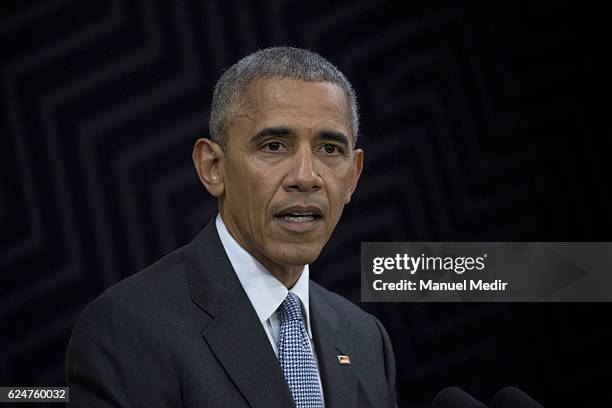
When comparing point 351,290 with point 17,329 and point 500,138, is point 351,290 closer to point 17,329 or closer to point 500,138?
point 500,138

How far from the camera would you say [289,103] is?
4.53ft

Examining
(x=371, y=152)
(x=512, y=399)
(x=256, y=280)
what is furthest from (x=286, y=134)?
(x=371, y=152)

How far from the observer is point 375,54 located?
2.55m

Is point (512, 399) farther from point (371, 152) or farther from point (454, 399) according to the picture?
point (371, 152)

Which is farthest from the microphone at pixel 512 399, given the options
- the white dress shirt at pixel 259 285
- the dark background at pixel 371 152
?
the dark background at pixel 371 152

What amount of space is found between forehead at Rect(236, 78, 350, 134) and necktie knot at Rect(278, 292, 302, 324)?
1.18 feet

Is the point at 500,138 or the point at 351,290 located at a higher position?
the point at 500,138

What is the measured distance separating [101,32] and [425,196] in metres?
1.21

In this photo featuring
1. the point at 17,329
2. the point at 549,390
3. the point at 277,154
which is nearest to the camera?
the point at 277,154

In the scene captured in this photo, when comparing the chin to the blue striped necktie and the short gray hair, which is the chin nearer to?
the blue striped necktie

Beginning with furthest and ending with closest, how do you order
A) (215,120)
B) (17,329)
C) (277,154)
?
(17,329) → (215,120) → (277,154)

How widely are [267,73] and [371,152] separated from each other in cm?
117

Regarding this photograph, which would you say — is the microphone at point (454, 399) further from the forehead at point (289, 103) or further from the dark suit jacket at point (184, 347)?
the forehead at point (289, 103)

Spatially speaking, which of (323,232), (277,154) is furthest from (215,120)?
(323,232)
